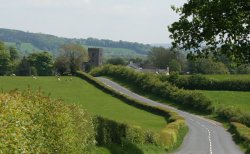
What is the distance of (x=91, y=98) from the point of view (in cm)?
10200

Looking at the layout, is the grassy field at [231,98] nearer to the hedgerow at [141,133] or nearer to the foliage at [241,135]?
the hedgerow at [141,133]

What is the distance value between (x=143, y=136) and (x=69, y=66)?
137873 millimetres

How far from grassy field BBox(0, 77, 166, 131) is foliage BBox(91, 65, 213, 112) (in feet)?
53.1

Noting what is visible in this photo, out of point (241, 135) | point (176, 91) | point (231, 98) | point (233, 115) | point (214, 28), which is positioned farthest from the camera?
point (231, 98)

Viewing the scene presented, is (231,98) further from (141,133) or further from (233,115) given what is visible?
(141,133)

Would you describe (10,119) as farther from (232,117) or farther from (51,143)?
(232,117)

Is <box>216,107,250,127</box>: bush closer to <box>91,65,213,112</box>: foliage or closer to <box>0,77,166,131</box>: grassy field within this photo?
<box>91,65,213,112</box>: foliage

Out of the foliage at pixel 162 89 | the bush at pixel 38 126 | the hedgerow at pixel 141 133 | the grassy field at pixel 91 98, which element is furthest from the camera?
the foliage at pixel 162 89

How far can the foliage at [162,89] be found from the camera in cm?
10725

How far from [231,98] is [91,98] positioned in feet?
126

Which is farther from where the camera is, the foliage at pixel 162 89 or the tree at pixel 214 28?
the foliage at pixel 162 89

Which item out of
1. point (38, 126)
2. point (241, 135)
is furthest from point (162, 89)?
point (38, 126)

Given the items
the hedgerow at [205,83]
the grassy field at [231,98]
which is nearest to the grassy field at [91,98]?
the grassy field at [231,98]

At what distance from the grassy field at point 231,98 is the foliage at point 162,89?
4550 millimetres
